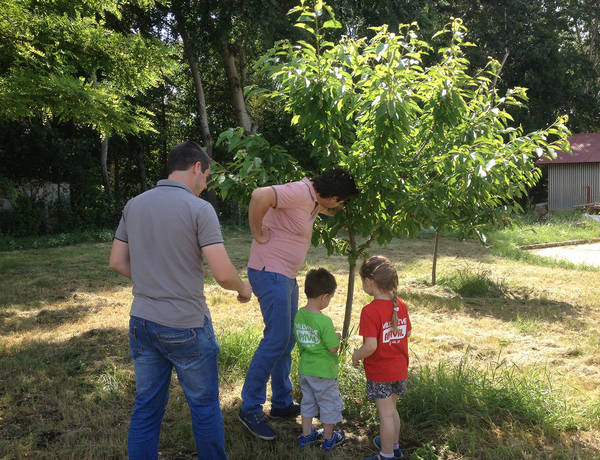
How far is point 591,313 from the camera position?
23.8ft

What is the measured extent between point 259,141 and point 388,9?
42.2 ft

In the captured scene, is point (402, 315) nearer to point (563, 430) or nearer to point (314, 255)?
point (563, 430)

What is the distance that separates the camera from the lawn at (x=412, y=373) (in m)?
3.43

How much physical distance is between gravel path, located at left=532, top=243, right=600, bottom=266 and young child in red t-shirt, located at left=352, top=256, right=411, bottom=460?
998 cm

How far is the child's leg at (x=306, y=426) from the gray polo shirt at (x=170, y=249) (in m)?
1.23

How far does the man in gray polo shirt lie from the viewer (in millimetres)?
2559

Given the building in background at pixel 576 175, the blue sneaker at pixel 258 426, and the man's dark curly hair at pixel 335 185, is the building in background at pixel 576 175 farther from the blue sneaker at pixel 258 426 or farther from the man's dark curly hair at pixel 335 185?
the blue sneaker at pixel 258 426

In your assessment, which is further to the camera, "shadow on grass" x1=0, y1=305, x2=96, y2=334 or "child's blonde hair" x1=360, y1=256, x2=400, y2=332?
"shadow on grass" x1=0, y1=305, x2=96, y2=334

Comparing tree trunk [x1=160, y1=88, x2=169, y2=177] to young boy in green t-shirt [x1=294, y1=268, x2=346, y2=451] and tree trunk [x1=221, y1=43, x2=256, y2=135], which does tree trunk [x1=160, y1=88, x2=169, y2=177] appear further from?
young boy in green t-shirt [x1=294, y1=268, x2=346, y2=451]

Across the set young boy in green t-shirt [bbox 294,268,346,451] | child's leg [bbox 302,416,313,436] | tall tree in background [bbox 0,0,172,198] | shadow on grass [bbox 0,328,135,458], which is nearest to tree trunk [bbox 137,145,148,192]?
tall tree in background [bbox 0,0,172,198]

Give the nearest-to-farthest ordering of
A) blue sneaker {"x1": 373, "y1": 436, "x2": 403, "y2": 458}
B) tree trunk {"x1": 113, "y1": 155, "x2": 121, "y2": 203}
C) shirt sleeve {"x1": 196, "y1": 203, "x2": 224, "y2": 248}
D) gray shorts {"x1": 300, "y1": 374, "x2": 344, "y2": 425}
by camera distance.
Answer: shirt sleeve {"x1": 196, "y1": 203, "x2": 224, "y2": 248}
blue sneaker {"x1": 373, "y1": 436, "x2": 403, "y2": 458}
gray shorts {"x1": 300, "y1": 374, "x2": 344, "y2": 425}
tree trunk {"x1": 113, "y1": 155, "x2": 121, "y2": 203}

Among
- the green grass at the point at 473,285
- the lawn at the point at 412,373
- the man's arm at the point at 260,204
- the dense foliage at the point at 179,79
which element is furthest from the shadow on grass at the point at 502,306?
the man's arm at the point at 260,204

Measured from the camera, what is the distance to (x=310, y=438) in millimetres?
3420

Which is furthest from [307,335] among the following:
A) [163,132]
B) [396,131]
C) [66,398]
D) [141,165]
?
[163,132]
